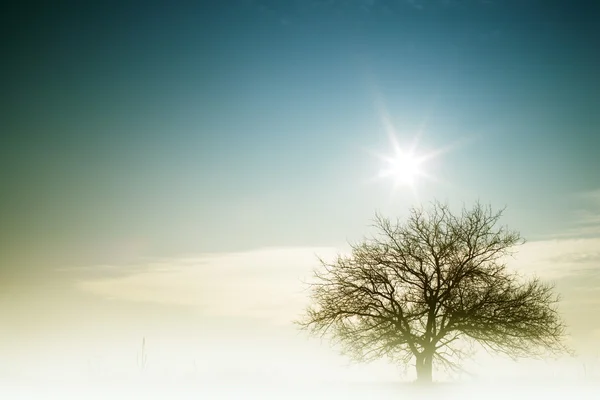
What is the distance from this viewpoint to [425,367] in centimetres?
Answer: 2700

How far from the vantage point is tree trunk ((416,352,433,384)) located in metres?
26.8

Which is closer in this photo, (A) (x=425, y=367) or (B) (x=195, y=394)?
(B) (x=195, y=394)

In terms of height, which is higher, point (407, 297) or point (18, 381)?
point (407, 297)

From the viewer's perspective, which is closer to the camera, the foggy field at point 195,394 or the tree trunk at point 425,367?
the foggy field at point 195,394

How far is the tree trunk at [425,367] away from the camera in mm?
26806

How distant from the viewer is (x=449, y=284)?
27.0 meters

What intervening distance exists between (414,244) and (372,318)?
14.3 feet

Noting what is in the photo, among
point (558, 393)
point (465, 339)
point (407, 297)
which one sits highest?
point (407, 297)

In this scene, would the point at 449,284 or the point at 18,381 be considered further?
the point at 449,284

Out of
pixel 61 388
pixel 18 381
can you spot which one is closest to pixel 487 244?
pixel 61 388

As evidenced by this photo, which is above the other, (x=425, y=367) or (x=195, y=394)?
(x=425, y=367)

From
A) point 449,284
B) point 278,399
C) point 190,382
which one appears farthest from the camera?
point 449,284

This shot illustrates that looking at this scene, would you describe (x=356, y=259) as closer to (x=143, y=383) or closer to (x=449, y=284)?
(x=449, y=284)

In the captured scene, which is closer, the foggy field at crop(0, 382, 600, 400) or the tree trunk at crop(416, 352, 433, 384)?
the foggy field at crop(0, 382, 600, 400)
